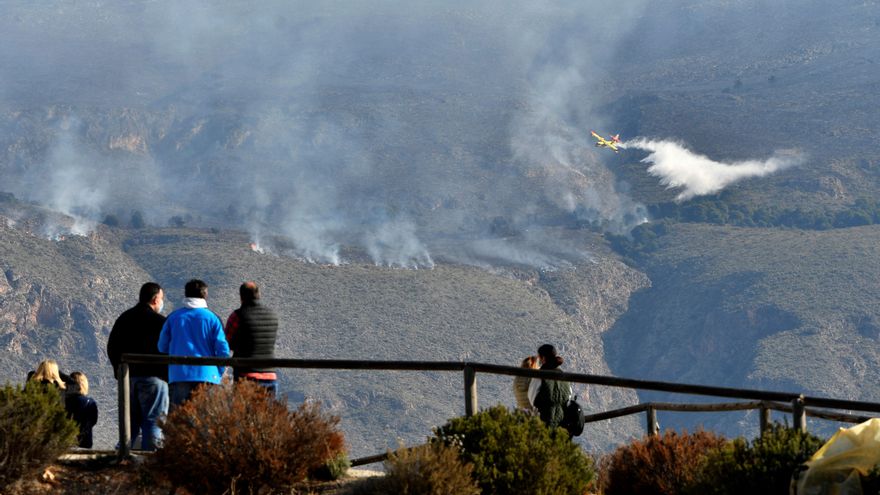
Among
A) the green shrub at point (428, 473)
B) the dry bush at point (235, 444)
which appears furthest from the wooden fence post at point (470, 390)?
the dry bush at point (235, 444)

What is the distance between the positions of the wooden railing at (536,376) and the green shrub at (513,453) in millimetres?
373

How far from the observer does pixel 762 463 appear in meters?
11.6

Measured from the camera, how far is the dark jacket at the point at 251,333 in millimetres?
15352

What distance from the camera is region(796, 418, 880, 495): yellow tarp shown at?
10.9 metres

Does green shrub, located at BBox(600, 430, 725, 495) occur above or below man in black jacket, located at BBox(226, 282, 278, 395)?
below

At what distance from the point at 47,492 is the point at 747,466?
570 centimetres

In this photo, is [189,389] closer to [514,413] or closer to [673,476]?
[514,413]

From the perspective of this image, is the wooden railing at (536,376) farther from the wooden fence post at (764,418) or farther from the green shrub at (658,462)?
→ the green shrub at (658,462)

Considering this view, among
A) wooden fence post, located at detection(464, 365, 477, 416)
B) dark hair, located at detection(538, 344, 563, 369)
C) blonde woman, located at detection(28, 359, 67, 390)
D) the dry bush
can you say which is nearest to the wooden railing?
wooden fence post, located at detection(464, 365, 477, 416)

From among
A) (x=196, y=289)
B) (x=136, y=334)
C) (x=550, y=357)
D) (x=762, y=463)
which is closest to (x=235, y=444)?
(x=196, y=289)

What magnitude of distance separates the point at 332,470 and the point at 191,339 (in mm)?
1847

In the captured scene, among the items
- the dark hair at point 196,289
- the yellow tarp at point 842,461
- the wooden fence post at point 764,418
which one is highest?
the dark hair at point 196,289

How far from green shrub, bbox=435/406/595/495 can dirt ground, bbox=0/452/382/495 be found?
1149 mm

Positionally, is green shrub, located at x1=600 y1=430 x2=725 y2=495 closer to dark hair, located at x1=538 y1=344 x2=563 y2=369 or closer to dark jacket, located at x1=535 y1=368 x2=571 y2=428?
dark jacket, located at x1=535 y1=368 x2=571 y2=428
